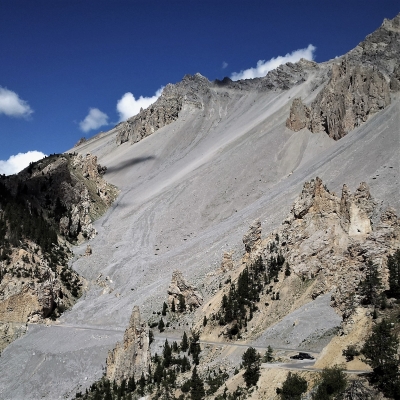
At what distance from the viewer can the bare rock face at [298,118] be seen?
101188mm

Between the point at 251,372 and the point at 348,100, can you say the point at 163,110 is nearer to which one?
the point at 348,100

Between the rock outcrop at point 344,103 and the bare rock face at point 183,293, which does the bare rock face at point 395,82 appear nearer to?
the rock outcrop at point 344,103

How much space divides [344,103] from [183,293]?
64807 millimetres

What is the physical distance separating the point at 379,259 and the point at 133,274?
3845cm

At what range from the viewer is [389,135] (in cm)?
7250

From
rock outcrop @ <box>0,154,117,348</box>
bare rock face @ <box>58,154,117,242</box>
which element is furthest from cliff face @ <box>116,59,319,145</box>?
rock outcrop @ <box>0,154,117,348</box>

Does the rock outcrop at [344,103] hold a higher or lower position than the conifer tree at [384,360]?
higher

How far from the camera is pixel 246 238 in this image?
4619cm

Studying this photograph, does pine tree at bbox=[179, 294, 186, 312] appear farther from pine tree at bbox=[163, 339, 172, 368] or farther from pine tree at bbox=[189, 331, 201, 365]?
pine tree at bbox=[163, 339, 172, 368]

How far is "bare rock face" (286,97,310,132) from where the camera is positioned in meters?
101

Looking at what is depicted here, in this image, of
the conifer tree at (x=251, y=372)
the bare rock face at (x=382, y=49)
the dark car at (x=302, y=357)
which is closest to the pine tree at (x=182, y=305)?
the conifer tree at (x=251, y=372)

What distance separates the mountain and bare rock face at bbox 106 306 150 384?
13 cm

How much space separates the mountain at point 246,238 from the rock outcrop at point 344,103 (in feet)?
0.98

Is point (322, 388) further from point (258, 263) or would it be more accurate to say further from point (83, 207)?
point (83, 207)
